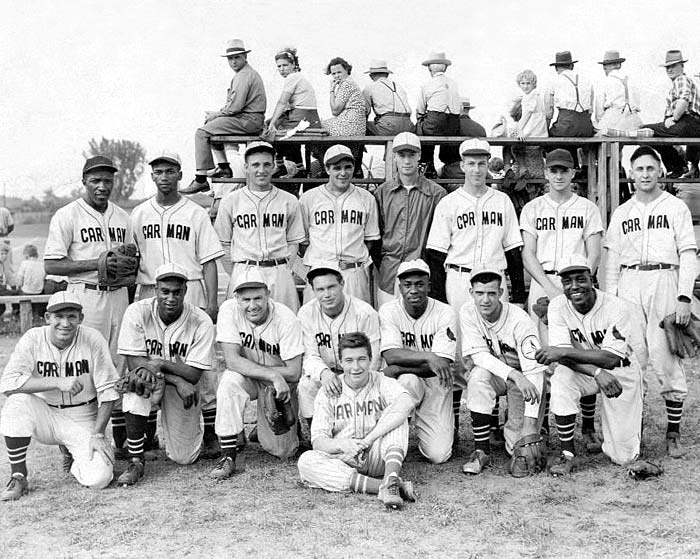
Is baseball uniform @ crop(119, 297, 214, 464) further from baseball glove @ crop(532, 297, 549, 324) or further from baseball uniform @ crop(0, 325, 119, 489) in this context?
baseball glove @ crop(532, 297, 549, 324)

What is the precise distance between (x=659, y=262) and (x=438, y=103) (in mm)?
3433

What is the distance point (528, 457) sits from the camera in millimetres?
5723

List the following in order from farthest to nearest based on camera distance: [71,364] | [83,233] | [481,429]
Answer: [83,233] < [481,429] < [71,364]

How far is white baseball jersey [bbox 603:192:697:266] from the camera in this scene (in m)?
6.22

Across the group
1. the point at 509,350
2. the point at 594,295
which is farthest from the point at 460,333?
the point at 594,295

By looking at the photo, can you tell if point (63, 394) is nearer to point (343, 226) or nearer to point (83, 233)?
point (83, 233)

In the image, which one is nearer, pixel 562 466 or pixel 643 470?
pixel 643 470

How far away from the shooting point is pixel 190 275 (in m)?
6.57

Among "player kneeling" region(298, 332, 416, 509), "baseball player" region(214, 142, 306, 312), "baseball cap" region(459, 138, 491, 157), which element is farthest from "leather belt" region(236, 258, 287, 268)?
"baseball cap" region(459, 138, 491, 157)

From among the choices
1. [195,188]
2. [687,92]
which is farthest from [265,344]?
[687,92]

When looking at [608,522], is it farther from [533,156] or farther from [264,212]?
[533,156]

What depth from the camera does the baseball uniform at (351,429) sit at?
5.36 meters

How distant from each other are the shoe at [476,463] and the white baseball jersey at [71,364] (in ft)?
8.63

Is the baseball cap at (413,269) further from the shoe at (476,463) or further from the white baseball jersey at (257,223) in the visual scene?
the shoe at (476,463)
